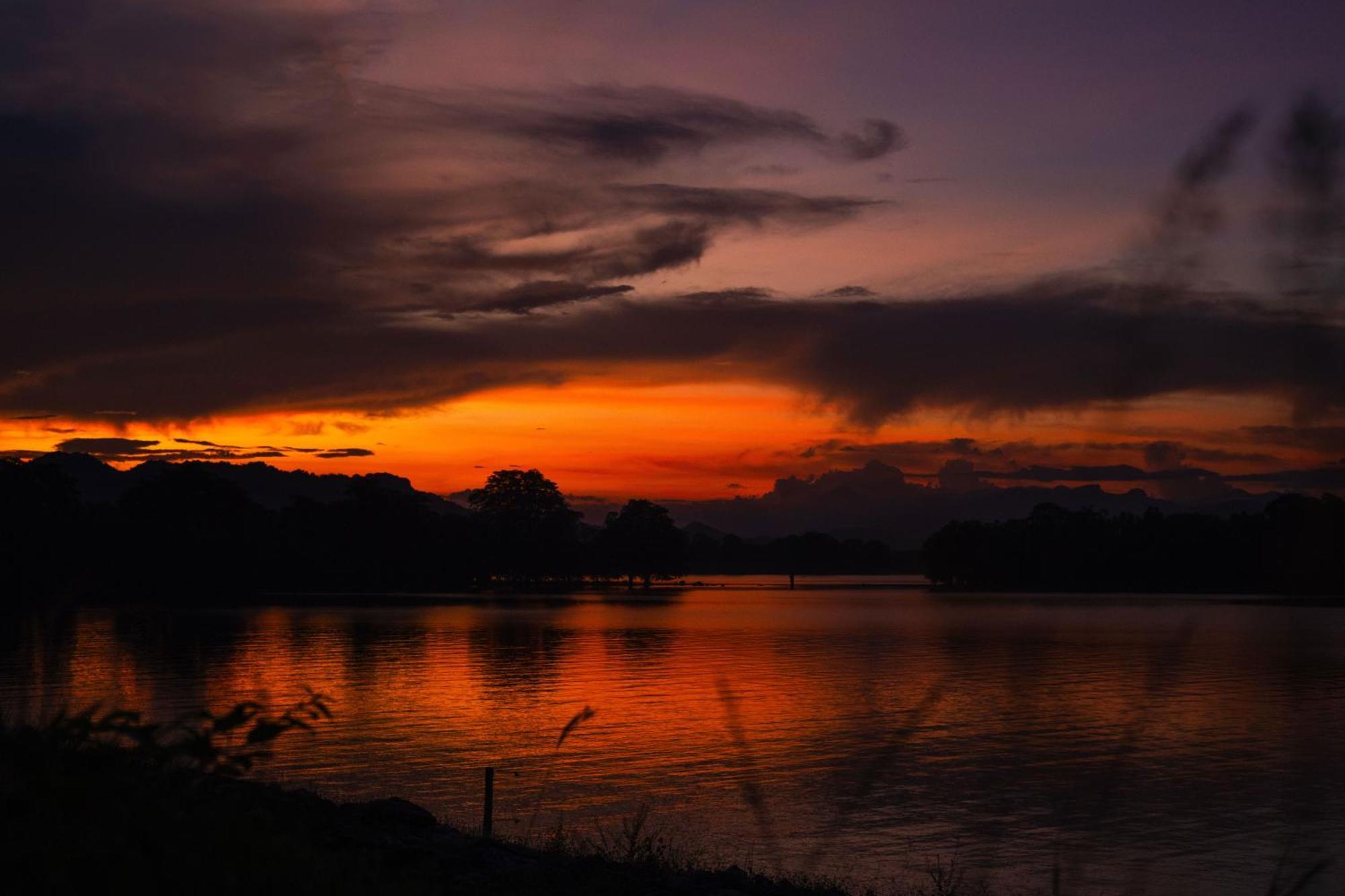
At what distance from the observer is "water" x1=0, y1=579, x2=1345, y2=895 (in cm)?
2698

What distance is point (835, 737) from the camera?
47.0 meters

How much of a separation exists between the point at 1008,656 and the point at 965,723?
4193cm

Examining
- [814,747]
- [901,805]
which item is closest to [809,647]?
[814,747]

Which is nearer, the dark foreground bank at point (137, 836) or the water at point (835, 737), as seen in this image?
the dark foreground bank at point (137, 836)

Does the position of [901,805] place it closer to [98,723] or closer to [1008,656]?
[98,723]

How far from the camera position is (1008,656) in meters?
91.2

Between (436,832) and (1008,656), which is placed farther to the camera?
(1008,656)

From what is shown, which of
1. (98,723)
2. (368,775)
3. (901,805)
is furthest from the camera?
(368,775)

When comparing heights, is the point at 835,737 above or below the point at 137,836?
below

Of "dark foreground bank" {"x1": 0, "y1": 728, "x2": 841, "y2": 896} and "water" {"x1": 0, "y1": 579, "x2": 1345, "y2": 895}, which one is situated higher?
"dark foreground bank" {"x1": 0, "y1": 728, "x2": 841, "y2": 896}

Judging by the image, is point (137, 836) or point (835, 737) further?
point (835, 737)

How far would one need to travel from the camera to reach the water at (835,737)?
1062 inches

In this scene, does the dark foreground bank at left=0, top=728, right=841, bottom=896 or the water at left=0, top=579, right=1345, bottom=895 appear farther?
the water at left=0, top=579, right=1345, bottom=895

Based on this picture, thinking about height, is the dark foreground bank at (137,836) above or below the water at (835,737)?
above
